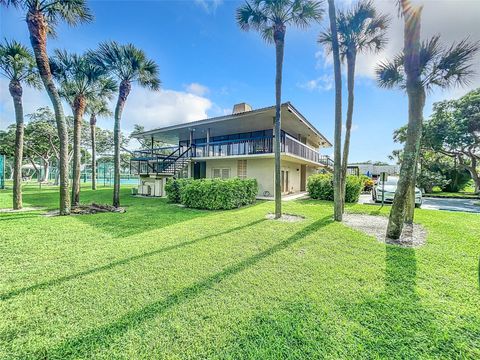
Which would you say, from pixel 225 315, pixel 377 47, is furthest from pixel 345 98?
pixel 225 315

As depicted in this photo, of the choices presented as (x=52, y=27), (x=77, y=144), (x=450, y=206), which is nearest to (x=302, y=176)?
(x=450, y=206)

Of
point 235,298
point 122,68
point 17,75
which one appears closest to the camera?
point 235,298

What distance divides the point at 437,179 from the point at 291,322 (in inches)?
1029

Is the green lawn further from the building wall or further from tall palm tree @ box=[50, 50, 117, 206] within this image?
the building wall

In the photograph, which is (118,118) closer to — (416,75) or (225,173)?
(225,173)

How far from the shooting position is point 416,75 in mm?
5406

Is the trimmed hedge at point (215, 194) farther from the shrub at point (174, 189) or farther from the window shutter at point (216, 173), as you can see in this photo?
the window shutter at point (216, 173)

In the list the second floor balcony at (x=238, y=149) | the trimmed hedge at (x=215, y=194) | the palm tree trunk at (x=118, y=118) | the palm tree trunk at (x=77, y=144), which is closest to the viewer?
the palm tree trunk at (x=77, y=144)

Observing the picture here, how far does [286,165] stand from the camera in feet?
56.9

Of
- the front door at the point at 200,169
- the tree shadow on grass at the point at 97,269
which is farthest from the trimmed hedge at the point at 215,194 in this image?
the front door at the point at 200,169

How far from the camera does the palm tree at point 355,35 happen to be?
8.48 metres

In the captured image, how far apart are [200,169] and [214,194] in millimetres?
9204

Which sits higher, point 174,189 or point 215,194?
point 174,189

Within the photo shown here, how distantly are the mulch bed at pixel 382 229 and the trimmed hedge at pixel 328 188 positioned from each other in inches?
163
